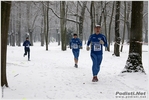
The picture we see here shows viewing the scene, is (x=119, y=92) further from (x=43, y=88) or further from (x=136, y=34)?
(x=136, y=34)

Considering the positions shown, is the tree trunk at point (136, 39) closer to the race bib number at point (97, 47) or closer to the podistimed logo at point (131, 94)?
the race bib number at point (97, 47)

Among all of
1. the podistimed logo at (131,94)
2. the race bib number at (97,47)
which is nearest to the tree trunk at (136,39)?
the race bib number at (97,47)

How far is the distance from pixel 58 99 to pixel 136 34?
4.76 meters

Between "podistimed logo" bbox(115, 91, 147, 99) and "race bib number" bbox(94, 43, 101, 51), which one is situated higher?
"race bib number" bbox(94, 43, 101, 51)

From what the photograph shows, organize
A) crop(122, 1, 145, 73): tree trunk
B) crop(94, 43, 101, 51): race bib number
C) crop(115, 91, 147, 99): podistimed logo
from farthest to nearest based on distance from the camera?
crop(122, 1, 145, 73): tree trunk < crop(94, 43, 101, 51): race bib number < crop(115, 91, 147, 99): podistimed logo

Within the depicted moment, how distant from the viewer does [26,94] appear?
21.1 feet

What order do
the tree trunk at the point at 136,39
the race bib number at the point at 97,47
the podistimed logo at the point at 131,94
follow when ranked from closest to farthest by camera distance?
1. the podistimed logo at the point at 131,94
2. the race bib number at the point at 97,47
3. the tree trunk at the point at 136,39

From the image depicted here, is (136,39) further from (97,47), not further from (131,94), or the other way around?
(131,94)

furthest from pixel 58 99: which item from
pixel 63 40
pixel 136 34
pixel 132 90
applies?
pixel 63 40

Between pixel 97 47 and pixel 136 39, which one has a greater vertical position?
pixel 136 39

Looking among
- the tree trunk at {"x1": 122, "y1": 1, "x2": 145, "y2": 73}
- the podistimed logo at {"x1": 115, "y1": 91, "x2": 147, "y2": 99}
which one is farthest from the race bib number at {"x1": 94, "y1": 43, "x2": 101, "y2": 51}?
the podistimed logo at {"x1": 115, "y1": 91, "x2": 147, "y2": 99}

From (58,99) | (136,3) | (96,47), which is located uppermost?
(136,3)

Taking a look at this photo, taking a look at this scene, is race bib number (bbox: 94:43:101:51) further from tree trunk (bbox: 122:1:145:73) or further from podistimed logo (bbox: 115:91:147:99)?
podistimed logo (bbox: 115:91:147:99)

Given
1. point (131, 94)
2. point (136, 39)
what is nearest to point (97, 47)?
point (136, 39)
